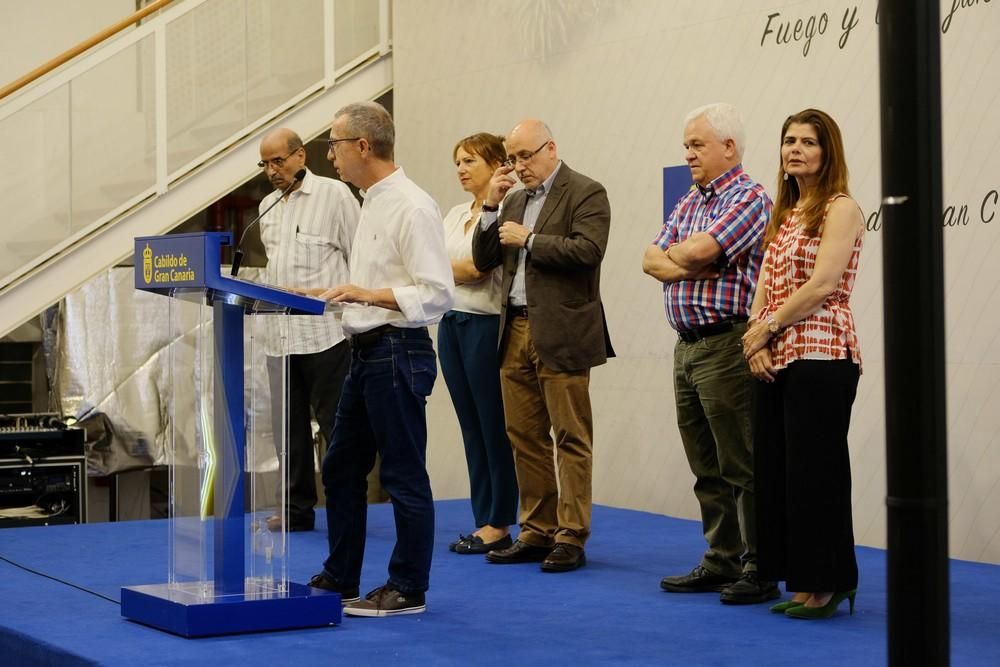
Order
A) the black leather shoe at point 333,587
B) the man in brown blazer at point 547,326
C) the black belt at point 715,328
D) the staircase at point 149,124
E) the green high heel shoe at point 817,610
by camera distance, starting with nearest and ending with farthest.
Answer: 1. the green high heel shoe at point 817,610
2. the black leather shoe at point 333,587
3. the black belt at point 715,328
4. the man in brown blazer at point 547,326
5. the staircase at point 149,124

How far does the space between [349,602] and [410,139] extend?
4.41 m

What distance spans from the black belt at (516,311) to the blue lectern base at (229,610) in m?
1.38

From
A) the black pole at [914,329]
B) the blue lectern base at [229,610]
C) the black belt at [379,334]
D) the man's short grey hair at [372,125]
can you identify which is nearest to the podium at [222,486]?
the blue lectern base at [229,610]

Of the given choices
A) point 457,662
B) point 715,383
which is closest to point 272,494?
point 457,662

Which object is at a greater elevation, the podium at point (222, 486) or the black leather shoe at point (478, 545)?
the podium at point (222, 486)

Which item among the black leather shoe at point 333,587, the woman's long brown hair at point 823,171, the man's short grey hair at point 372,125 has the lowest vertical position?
the black leather shoe at point 333,587

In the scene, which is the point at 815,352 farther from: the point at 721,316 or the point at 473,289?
the point at 473,289

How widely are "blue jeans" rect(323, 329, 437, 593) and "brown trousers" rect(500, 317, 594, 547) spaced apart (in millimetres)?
882

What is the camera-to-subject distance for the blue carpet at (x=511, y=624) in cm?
334

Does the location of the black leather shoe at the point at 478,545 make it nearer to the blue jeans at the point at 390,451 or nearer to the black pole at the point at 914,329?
the blue jeans at the point at 390,451

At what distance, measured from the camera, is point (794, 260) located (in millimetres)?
3715

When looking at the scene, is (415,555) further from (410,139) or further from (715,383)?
(410,139)

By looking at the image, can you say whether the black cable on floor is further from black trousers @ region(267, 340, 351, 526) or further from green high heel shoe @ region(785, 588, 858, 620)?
green high heel shoe @ region(785, 588, 858, 620)

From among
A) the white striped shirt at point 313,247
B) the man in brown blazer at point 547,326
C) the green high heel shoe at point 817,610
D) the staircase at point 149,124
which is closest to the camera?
the green high heel shoe at point 817,610
